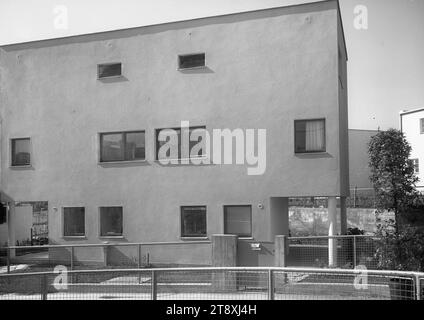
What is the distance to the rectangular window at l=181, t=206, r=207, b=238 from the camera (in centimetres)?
1481

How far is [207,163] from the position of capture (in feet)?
48.5

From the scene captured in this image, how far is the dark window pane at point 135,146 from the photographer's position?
1571cm

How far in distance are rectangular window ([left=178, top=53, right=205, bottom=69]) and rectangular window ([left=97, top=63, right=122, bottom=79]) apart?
2.24 meters

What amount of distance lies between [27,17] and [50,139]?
14.1 feet

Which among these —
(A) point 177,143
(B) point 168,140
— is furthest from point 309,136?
(B) point 168,140

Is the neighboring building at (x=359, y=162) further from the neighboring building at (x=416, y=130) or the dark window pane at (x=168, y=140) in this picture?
the dark window pane at (x=168, y=140)

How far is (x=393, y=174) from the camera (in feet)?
35.4

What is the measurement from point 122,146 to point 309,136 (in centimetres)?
627

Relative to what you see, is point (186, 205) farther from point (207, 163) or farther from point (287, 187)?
point (287, 187)

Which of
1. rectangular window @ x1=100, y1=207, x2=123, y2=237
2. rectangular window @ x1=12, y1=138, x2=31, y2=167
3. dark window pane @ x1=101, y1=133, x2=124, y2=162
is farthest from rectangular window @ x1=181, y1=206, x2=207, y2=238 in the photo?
rectangular window @ x1=12, y1=138, x2=31, y2=167

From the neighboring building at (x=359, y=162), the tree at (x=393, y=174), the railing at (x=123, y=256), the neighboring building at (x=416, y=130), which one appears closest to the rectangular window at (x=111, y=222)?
the railing at (x=123, y=256)

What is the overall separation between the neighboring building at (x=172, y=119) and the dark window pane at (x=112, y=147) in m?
0.04

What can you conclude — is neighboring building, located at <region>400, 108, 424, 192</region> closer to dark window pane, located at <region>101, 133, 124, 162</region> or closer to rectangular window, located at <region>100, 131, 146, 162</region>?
rectangular window, located at <region>100, 131, 146, 162</region>
